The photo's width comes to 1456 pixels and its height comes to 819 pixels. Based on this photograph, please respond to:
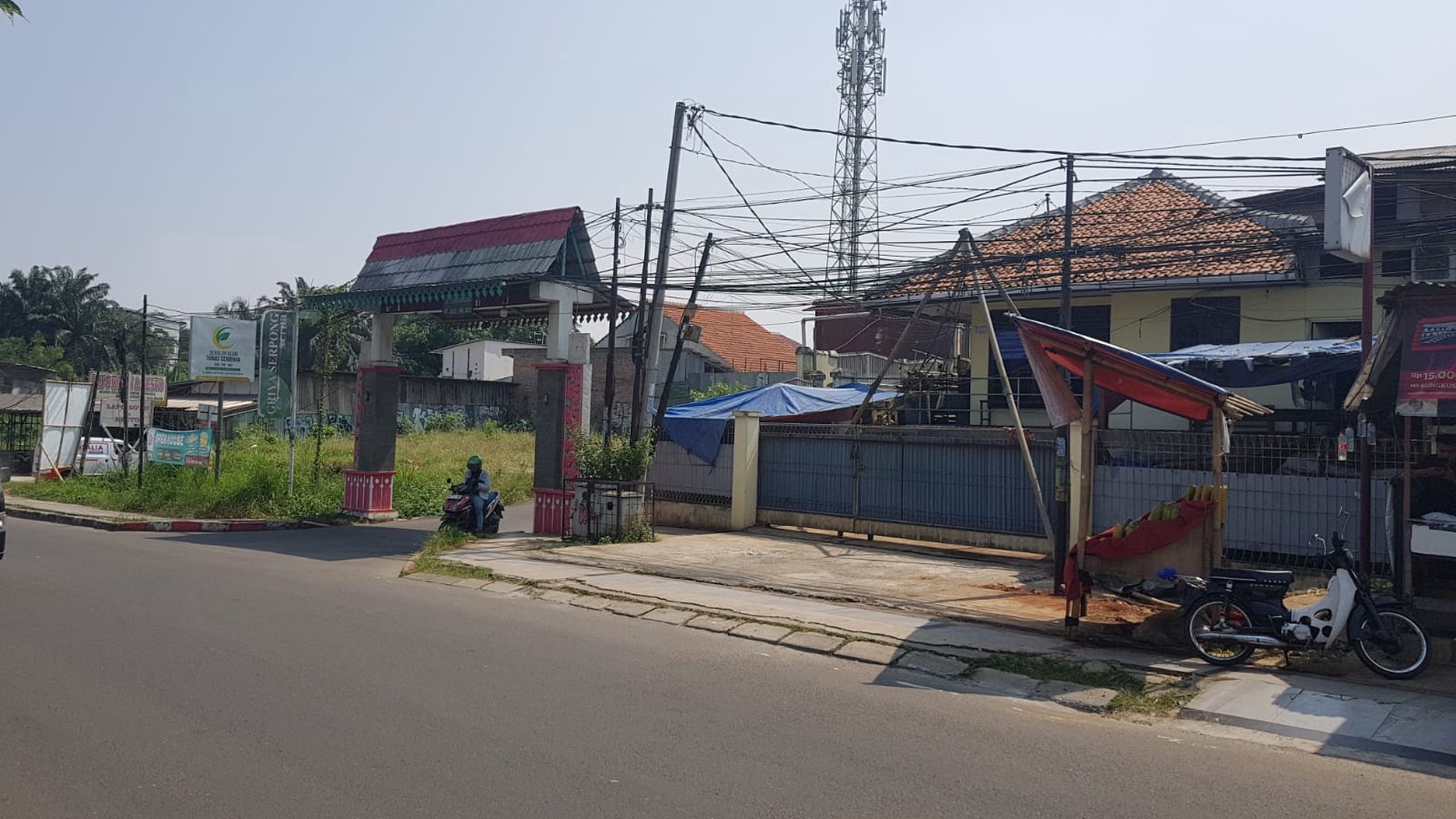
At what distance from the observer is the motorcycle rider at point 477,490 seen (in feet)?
58.0

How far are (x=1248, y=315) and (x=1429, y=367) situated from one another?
43.3 ft

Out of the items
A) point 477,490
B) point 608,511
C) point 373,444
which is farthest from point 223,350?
point 608,511

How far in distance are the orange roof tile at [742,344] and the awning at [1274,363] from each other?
31860 mm

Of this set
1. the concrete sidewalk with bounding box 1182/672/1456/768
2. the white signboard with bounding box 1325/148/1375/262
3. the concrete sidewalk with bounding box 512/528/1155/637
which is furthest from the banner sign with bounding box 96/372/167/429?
the concrete sidewalk with bounding box 1182/672/1456/768

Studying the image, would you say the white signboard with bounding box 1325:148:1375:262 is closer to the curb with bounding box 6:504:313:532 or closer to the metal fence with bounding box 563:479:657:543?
the metal fence with bounding box 563:479:657:543

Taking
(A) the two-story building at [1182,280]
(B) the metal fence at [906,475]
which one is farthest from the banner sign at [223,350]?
(A) the two-story building at [1182,280]

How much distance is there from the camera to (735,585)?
12555 millimetres

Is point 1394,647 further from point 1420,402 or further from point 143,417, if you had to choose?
point 143,417

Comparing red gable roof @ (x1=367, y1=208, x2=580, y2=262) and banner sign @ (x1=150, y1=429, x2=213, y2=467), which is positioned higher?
red gable roof @ (x1=367, y1=208, x2=580, y2=262)

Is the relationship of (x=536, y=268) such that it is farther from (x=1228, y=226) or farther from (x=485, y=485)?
(x=1228, y=226)

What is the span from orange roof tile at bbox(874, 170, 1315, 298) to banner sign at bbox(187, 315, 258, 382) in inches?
521

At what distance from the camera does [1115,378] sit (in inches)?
409

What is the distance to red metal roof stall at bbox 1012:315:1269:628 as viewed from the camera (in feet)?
31.4

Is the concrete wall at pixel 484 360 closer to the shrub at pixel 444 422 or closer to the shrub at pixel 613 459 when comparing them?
the shrub at pixel 444 422
